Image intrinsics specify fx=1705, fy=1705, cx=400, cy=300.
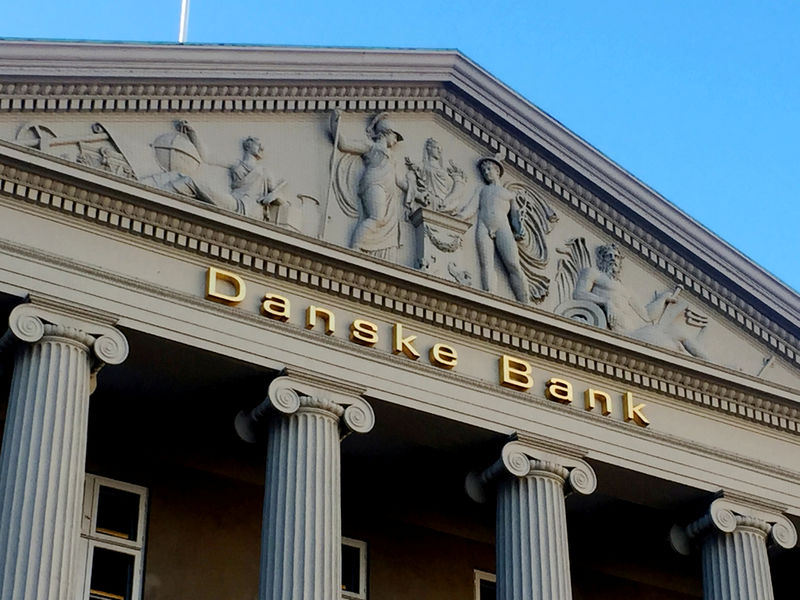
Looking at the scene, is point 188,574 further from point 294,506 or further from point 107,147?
point 107,147

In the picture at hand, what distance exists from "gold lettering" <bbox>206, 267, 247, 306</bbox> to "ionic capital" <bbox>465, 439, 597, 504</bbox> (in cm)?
457

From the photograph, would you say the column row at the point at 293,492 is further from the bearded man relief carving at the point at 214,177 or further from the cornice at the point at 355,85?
the cornice at the point at 355,85

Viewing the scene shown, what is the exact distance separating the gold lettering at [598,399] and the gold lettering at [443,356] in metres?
2.40

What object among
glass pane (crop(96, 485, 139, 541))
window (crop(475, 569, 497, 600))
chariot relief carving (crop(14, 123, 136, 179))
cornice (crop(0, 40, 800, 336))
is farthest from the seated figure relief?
glass pane (crop(96, 485, 139, 541))

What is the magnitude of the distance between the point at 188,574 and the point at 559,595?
540 centimetres

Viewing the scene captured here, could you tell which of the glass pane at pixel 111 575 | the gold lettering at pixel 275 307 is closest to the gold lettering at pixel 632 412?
the gold lettering at pixel 275 307

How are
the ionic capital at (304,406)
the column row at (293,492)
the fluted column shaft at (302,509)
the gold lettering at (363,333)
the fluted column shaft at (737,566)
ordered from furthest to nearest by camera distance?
the fluted column shaft at (737,566), the gold lettering at (363,333), the ionic capital at (304,406), the fluted column shaft at (302,509), the column row at (293,492)

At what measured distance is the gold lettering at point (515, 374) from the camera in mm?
25469

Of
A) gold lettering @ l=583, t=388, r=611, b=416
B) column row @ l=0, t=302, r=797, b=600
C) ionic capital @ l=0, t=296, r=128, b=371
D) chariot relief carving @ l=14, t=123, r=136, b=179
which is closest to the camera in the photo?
column row @ l=0, t=302, r=797, b=600

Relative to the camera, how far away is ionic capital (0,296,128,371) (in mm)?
21625

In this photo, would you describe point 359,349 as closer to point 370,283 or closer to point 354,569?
point 370,283

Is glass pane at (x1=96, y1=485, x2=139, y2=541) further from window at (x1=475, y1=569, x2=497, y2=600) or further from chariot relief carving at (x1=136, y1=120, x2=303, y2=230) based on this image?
window at (x1=475, y1=569, x2=497, y2=600)

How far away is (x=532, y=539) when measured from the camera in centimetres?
2436

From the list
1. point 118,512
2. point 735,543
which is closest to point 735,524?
point 735,543
